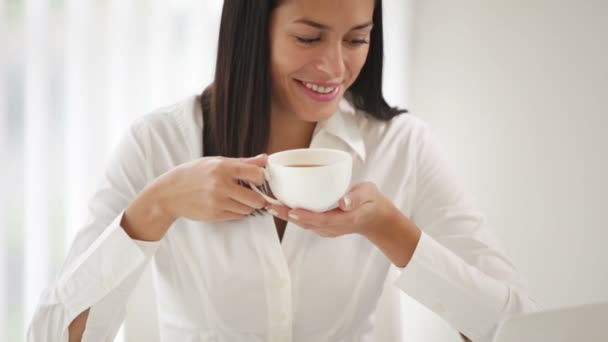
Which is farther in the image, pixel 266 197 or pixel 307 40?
pixel 307 40

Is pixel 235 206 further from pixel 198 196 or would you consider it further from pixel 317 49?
pixel 317 49

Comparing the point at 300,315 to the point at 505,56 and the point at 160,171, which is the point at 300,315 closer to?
the point at 160,171

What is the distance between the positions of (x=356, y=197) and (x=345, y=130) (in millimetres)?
365

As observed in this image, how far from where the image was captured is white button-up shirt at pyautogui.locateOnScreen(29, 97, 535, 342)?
3.74ft

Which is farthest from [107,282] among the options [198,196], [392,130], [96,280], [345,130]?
[392,130]

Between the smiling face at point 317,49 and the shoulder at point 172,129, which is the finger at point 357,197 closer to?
the smiling face at point 317,49

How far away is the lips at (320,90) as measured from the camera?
4.10 ft

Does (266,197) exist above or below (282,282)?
above

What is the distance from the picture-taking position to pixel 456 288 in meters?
1.14

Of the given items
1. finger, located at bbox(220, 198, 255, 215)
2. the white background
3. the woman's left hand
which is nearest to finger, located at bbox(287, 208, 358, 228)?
the woman's left hand

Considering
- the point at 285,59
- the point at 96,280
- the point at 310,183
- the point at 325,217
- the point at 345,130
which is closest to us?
the point at 310,183

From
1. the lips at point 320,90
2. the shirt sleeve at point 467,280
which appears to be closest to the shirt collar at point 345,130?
the lips at point 320,90

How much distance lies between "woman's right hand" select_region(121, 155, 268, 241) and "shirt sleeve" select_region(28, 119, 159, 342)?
38 mm

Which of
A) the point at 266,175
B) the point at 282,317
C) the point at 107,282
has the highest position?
the point at 266,175
